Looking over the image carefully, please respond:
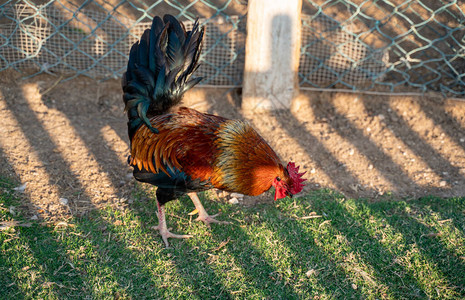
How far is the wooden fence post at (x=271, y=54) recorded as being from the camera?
3.77 meters

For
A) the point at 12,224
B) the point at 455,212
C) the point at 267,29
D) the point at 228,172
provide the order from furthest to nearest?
the point at 267,29 → the point at 455,212 → the point at 12,224 → the point at 228,172

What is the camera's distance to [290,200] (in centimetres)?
342

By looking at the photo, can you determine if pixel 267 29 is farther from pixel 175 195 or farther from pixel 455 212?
pixel 455 212

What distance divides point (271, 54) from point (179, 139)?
1546mm

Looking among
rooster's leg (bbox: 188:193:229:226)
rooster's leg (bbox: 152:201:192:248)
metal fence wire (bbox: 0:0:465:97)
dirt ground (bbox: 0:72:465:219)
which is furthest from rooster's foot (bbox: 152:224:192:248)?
metal fence wire (bbox: 0:0:465:97)

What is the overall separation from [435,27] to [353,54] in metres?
0.88

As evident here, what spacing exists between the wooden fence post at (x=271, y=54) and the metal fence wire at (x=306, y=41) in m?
0.24

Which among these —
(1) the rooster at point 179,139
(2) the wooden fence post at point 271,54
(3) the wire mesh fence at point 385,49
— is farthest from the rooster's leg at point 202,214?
(3) the wire mesh fence at point 385,49

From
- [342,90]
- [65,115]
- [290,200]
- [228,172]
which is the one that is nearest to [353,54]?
[342,90]

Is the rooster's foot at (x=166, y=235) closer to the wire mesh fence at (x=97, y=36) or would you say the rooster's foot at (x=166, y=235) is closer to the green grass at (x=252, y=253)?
the green grass at (x=252, y=253)

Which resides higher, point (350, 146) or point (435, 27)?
point (435, 27)

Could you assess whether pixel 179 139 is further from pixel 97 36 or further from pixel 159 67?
pixel 97 36

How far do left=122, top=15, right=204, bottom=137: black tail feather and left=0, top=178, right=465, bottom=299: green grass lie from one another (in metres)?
0.87

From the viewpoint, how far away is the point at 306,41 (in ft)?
14.0
